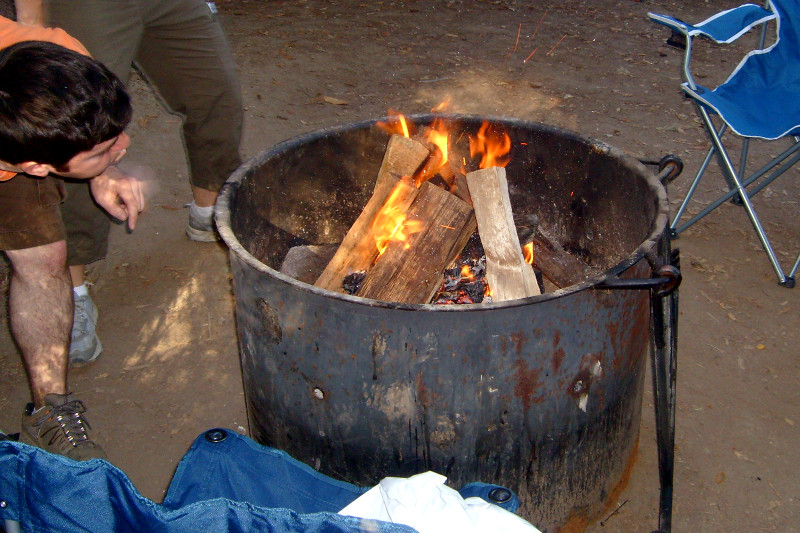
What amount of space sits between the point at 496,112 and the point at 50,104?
4046 mm

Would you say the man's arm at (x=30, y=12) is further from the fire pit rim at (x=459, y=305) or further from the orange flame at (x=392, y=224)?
the orange flame at (x=392, y=224)

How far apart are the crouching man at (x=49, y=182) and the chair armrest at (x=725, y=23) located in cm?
271

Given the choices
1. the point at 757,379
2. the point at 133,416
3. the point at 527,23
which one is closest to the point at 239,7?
the point at 527,23

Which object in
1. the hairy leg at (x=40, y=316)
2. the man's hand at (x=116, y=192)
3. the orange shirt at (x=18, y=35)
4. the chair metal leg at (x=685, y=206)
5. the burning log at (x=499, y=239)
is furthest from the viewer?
the chair metal leg at (x=685, y=206)

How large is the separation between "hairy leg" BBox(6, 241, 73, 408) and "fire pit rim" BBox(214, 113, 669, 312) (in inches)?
34.0

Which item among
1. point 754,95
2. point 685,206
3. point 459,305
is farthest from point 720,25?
point 459,305

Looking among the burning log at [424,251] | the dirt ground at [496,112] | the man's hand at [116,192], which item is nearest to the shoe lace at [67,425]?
the dirt ground at [496,112]

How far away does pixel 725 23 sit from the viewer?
153 inches

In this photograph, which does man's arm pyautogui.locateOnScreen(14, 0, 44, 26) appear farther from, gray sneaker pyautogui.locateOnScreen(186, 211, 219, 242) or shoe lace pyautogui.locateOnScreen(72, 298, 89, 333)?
gray sneaker pyautogui.locateOnScreen(186, 211, 219, 242)

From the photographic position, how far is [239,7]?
7.64 metres

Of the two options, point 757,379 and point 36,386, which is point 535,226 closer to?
point 757,379

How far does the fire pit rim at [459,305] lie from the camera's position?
5.98ft

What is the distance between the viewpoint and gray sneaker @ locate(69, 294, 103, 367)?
3234 mm

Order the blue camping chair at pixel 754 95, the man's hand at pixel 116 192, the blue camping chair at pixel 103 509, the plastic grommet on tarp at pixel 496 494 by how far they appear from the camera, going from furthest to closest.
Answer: the blue camping chair at pixel 754 95 < the man's hand at pixel 116 192 < the plastic grommet on tarp at pixel 496 494 < the blue camping chair at pixel 103 509
